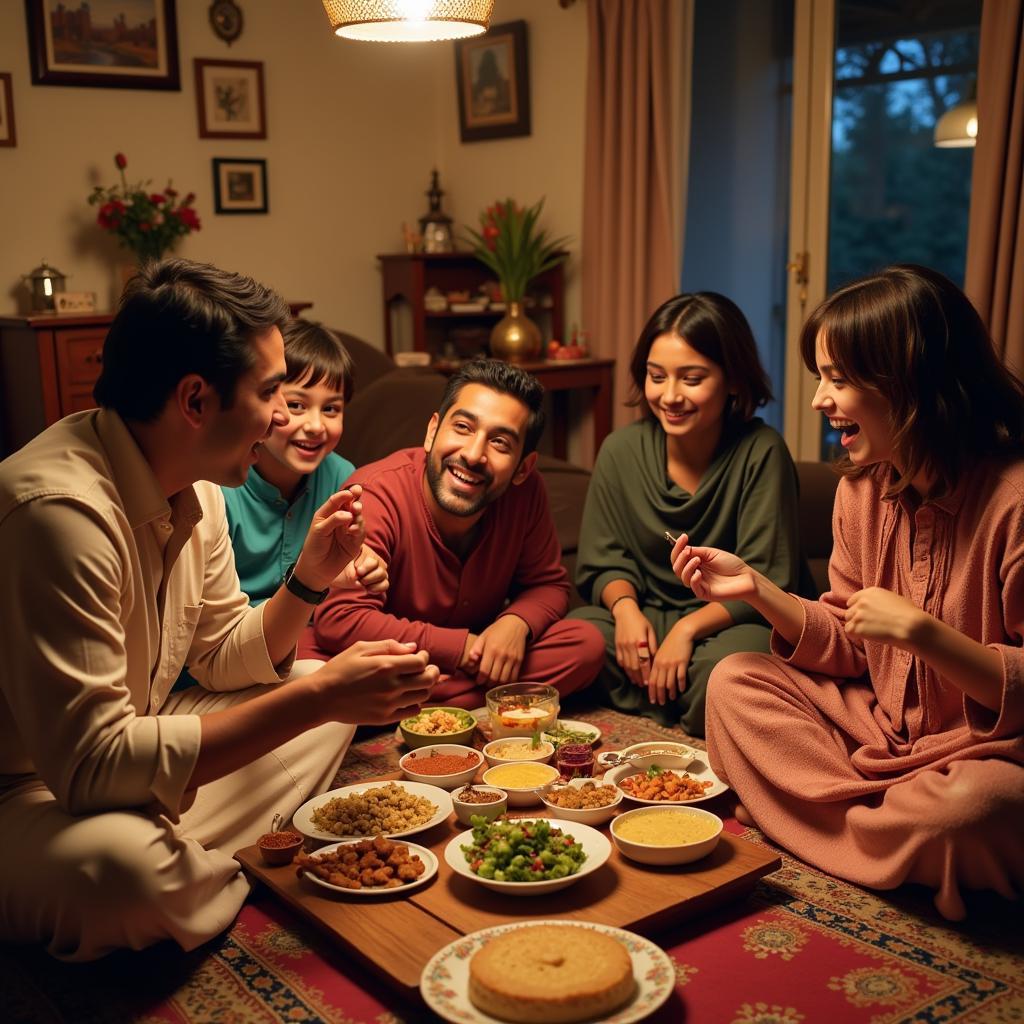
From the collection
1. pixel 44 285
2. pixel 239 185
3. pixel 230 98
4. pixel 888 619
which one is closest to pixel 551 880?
pixel 888 619

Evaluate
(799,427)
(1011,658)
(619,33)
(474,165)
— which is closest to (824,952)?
(1011,658)

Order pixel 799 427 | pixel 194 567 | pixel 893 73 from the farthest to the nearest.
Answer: pixel 799 427, pixel 893 73, pixel 194 567

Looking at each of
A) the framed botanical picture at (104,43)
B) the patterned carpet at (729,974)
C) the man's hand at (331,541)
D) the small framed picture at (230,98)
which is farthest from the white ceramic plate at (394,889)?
the small framed picture at (230,98)

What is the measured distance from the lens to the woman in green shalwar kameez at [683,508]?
2.94 meters

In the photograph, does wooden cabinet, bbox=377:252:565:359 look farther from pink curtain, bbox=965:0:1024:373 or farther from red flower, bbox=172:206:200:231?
pink curtain, bbox=965:0:1024:373

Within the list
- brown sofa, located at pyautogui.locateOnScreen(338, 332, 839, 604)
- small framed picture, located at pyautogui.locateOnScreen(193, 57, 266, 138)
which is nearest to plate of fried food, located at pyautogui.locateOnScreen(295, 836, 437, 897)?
brown sofa, located at pyautogui.locateOnScreen(338, 332, 839, 604)

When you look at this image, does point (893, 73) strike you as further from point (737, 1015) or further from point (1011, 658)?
point (737, 1015)

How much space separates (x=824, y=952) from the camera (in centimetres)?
188

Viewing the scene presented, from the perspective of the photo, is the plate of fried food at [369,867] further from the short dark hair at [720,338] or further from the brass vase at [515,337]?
the brass vase at [515,337]

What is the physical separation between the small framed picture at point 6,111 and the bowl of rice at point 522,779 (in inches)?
157

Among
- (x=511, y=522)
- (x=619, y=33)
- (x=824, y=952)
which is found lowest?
(x=824, y=952)

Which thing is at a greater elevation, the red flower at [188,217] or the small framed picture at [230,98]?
the small framed picture at [230,98]

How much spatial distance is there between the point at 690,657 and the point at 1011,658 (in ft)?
3.36

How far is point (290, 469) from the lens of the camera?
2.96m
